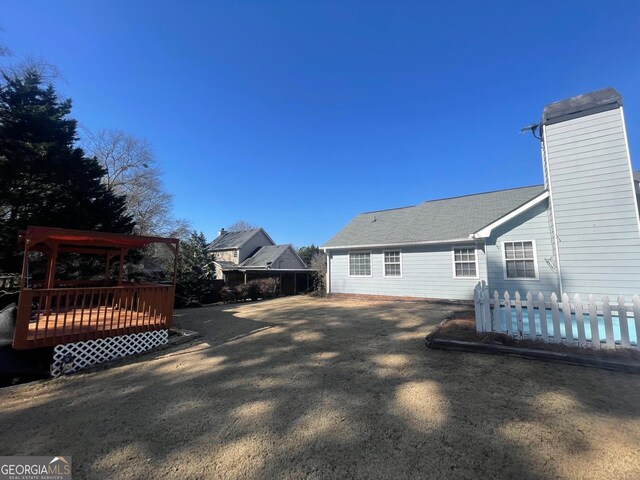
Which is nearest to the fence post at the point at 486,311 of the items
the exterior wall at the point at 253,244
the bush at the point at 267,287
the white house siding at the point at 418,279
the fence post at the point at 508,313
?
the fence post at the point at 508,313

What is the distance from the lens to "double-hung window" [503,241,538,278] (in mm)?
9633

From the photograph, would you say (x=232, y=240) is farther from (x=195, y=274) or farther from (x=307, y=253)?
(x=195, y=274)

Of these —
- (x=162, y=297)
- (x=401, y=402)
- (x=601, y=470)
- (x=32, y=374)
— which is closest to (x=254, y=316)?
(x=162, y=297)

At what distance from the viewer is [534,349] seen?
197 inches

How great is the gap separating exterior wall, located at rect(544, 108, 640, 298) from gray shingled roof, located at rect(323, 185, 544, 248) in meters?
3.97

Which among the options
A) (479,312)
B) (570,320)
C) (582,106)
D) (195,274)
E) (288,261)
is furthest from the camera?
(288,261)

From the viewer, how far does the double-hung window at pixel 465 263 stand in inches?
492

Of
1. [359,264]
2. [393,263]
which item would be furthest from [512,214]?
[359,264]

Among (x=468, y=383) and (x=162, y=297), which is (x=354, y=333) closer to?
(x=468, y=383)

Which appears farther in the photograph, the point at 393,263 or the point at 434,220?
the point at 434,220

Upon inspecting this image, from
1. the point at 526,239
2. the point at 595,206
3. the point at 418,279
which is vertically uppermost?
the point at 595,206

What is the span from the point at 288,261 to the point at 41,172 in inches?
799

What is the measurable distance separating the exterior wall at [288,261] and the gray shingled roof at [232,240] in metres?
4.72

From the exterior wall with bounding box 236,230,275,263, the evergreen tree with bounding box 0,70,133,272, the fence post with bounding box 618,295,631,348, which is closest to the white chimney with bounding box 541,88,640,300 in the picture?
the fence post with bounding box 618,295,631,348
